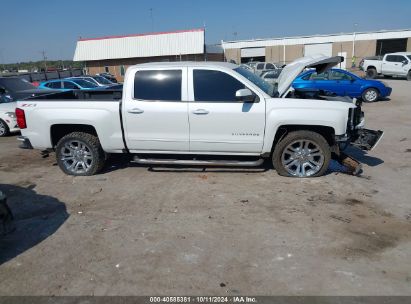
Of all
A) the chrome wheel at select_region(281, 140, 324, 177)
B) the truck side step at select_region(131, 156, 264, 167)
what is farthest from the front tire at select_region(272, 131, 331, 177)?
the truck side step at select_region(131, 156, 264, 167)

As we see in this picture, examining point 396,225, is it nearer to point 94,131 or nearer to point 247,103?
point 247,103

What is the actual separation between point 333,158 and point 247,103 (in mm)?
1990

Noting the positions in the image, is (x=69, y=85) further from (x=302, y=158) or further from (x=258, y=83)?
(x=302, y=158)

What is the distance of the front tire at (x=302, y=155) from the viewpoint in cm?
559

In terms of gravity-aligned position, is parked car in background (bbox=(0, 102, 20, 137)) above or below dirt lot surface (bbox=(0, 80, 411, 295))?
above

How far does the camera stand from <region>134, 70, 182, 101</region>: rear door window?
5660mm

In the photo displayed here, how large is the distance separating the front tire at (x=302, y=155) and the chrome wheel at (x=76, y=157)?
326cm

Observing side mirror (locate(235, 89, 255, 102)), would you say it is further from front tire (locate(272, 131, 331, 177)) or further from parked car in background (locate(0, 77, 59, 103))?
parked car in background (locate(0, 77, 59, 103))

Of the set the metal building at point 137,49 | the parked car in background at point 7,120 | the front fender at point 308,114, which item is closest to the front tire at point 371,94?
Result: the front fender at point 308,114

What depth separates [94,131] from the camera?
6.20 meters

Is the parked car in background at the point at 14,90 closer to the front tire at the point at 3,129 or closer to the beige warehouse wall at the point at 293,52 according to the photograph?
the front tire at the point at 3,129

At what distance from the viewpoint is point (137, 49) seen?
148ft

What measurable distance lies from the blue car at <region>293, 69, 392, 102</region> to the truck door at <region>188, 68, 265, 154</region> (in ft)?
29.4

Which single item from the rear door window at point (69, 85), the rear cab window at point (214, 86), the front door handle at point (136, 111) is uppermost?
the rear cab window at point (214, 86)
